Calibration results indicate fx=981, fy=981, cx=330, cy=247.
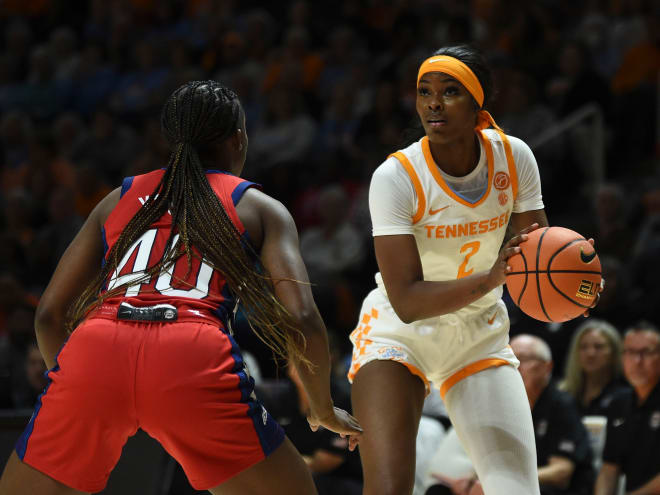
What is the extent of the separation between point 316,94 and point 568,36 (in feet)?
7.93

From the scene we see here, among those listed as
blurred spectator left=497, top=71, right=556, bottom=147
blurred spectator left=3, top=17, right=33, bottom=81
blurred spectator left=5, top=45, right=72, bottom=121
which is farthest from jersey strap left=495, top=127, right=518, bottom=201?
blurred spectator left=3, top=17, right=33, bottom=81

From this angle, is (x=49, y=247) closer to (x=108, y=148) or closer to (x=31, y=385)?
(x=108, y=148)

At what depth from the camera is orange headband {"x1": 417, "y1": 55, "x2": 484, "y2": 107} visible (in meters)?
3.47

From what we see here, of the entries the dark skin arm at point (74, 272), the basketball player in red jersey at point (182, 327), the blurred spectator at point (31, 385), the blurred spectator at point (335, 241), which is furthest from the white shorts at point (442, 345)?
the blurred spectator at point (335, 241)

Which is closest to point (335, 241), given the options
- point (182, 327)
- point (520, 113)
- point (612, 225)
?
point (520, 113)

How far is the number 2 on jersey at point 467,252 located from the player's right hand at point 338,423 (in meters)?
0.71

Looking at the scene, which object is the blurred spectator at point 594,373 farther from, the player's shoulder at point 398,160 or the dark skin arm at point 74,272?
the dark skin arm at point 74,272

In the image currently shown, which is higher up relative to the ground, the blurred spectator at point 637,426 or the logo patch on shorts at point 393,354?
the logo patch on shorts at point 393,354

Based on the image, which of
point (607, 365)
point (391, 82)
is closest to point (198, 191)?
point (607, 365)

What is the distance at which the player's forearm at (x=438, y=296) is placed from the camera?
3248 millimetres

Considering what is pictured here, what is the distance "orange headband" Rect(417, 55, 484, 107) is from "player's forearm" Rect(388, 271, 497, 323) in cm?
70

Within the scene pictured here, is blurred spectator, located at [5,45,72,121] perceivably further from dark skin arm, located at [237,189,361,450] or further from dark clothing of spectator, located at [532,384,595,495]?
dark skin arm, located at [237,189,361,450]

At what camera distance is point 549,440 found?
5566 mm

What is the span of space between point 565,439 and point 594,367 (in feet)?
2.14
